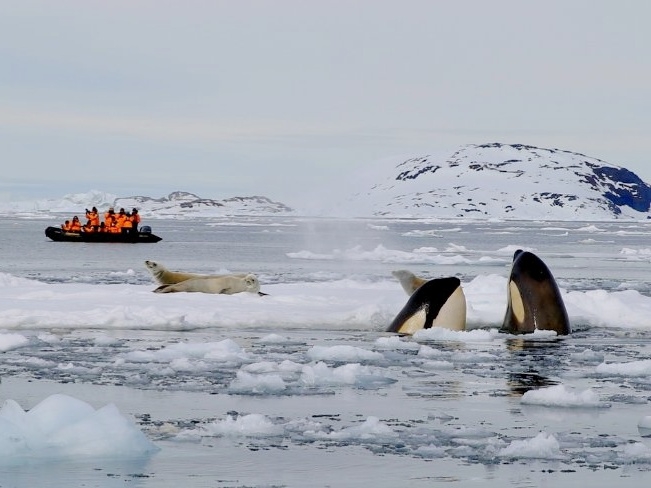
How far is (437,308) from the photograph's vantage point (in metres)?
14.2

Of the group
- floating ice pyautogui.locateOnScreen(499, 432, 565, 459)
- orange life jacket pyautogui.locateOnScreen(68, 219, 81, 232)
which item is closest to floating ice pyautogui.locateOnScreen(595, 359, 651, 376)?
floating ice pyautogui.locateOnScreen(499, 432, 565, 459)

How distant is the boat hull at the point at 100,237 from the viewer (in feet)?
175

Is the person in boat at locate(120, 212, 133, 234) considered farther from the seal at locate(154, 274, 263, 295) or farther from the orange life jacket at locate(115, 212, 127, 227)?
the seal at locate(154, 274, 263, 295)

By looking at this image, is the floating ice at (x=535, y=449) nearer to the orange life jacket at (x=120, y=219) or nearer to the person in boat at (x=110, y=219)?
the person in boat at (x=110, y=219)

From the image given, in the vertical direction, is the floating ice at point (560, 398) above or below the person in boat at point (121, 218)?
below

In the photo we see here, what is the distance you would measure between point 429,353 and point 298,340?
6.68 feet

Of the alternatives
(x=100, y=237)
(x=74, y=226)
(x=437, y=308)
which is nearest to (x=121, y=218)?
(x=74, y=226)

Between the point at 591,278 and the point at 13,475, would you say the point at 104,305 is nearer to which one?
the point at 13,475

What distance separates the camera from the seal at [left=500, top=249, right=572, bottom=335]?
1419cm

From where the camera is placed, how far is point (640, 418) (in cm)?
829

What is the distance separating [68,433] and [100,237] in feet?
154

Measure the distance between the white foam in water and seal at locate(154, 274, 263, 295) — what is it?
37.4 feet

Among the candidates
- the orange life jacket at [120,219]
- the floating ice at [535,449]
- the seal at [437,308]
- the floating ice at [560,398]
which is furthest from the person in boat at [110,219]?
the floating ice at [535,449]

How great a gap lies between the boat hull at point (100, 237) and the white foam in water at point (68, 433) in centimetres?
4688
